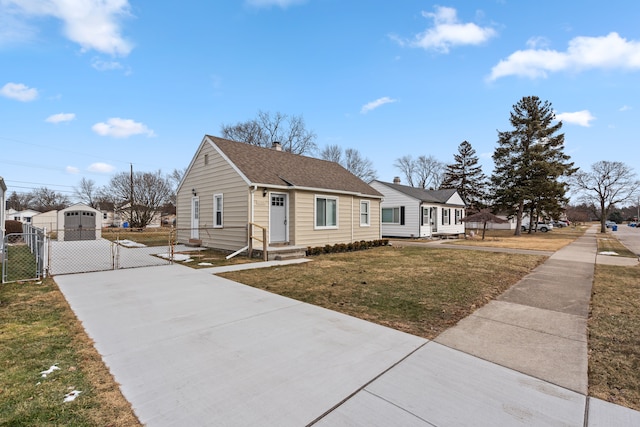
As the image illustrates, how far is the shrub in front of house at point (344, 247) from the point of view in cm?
1253

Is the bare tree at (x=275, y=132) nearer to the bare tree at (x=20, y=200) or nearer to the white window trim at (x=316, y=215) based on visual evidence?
the white window trim at (x=316, y=215)

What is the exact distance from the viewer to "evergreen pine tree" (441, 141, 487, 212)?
4206 cm

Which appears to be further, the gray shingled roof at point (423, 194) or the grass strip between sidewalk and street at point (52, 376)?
the gray shingled roof at point (423, 194)

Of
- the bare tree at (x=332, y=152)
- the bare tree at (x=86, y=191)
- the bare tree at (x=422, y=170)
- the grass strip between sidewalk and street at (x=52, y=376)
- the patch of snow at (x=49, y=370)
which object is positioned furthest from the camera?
the bare tree at (x=422, y=170)

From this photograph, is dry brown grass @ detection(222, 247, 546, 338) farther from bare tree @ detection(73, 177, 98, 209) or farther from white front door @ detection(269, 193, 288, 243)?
bare tree @ detection(73, 177, 98, 209)

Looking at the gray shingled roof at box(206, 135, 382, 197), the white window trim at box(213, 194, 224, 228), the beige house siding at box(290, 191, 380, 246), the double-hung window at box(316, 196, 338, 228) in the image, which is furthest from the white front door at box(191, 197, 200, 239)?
the double-hung window at box(316, 196, 338, 228)

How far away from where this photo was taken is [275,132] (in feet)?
118

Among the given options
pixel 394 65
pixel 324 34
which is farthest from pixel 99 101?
pixel 394 65

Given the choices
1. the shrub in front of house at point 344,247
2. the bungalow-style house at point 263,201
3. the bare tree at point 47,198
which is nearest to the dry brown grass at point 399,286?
the shrub in front of house at point 344,247

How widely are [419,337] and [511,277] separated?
19.0ft

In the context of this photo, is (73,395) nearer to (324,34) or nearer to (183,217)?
(183,217)

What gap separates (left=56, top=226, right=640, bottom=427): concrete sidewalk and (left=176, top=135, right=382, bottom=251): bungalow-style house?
6.42m

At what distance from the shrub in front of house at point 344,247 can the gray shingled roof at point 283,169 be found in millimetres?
2612

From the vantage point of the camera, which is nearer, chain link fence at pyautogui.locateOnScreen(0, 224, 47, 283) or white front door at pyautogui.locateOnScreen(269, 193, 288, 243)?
chain link fence at pyautogui.locateOnScreen(0, 224, 47, 283)
